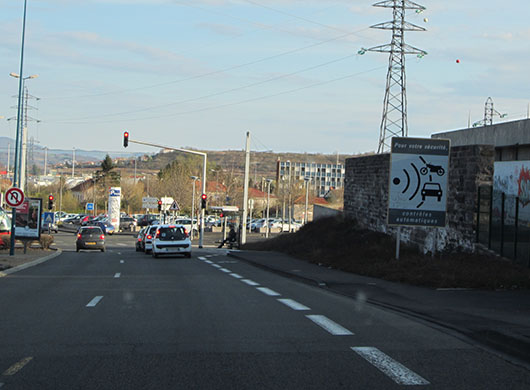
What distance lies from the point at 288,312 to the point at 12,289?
7.78 meters

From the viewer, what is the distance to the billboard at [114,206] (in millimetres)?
78419

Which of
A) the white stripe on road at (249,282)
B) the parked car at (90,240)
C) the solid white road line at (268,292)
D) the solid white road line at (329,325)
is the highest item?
the solid white road line at (329,325)

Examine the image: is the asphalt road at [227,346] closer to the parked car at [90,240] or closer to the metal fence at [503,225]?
the metal fence at [503,225]

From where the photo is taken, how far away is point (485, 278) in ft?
52.1

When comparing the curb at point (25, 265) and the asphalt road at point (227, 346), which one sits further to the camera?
the curb at point (25, 265)

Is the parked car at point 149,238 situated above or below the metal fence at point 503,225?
below

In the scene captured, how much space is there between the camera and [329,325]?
10289 millimetres

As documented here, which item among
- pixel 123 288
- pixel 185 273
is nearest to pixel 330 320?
pixel 123 288

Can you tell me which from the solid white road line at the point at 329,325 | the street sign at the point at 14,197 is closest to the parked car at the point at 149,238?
the street sign at the point at 14,197

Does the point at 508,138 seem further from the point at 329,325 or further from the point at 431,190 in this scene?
the point at 329,325

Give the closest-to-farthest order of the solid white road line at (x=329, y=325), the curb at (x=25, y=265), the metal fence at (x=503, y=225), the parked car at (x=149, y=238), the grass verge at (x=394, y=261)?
the solid white road line at (x=329, y=325), the grass verge at (x=394, y=261), the metal fence at (x=503, y=225), the curb at (x=25, y=265), the parked car at (x=149, y=238)

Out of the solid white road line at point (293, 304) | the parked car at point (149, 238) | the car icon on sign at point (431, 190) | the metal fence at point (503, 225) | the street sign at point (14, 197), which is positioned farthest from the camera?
the parked car at point (149, 238)

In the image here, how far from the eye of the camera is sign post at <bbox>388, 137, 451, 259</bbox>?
19.5m

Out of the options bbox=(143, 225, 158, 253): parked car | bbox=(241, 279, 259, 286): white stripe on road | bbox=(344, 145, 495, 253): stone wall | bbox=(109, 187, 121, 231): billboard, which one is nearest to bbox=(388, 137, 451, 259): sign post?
bbox=(344, 145, 495, 253): stone wall
